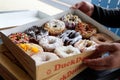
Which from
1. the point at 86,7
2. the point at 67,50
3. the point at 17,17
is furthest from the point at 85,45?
the point at 17,17

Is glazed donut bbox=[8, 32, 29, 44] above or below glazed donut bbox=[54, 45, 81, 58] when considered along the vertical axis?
above

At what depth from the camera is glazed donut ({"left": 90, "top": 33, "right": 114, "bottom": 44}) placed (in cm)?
105

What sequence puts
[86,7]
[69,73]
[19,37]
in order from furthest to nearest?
[86,7] → [19,37] → [69,73]

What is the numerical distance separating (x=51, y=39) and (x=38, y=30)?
3.4 inches

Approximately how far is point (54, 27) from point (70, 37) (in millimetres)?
109

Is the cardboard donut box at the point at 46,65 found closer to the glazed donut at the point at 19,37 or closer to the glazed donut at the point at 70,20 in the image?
the glazed donut at the point at 19,37

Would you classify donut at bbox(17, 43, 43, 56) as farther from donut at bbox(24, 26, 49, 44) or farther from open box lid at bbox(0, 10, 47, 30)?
open box lid at bbox(0, 10, 47, 30)

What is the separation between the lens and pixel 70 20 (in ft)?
3.81

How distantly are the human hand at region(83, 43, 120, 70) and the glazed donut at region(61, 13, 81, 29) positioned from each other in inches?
12.1

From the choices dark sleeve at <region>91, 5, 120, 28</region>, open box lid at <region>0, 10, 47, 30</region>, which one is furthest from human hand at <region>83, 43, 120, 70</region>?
open box lid at <region>0, 10, 47, 30</region>

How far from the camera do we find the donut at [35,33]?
999mm

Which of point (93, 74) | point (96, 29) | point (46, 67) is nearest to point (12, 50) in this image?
point (46, 67)

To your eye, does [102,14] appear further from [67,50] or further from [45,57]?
[45,57]

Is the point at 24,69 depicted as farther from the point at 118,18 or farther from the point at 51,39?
the point at 118,18
